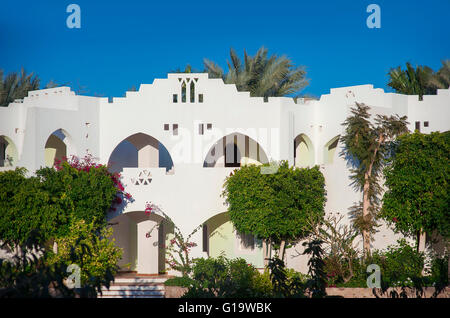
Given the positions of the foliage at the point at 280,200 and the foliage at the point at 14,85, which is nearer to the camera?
the foliage at the point at 280,200

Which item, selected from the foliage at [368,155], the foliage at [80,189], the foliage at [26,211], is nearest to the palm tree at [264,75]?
the foliage at [368,155]

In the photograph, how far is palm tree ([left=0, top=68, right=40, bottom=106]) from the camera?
105ft

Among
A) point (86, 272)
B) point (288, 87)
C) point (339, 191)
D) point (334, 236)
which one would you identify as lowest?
point (86, 272)

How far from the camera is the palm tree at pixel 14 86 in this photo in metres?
Result: 32.0

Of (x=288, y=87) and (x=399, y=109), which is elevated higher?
(x=288, y=87)

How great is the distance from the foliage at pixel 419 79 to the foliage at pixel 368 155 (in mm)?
11459

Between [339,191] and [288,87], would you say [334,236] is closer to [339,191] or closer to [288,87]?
[339,191]

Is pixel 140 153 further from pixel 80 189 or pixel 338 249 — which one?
pixel 338 249

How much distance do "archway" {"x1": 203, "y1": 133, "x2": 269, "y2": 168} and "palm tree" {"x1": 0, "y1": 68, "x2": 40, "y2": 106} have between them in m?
13.4

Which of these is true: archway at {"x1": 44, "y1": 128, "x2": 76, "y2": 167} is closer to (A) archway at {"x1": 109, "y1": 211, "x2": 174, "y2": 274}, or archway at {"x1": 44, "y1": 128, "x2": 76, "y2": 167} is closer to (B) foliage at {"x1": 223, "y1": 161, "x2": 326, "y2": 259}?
(A) archway at {"x1": 109, "y1": 211, "x2": 174, "y2": 274}

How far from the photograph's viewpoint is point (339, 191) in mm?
20188

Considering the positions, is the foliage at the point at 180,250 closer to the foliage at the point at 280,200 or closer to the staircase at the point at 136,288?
the staircase at the point at 136,288
